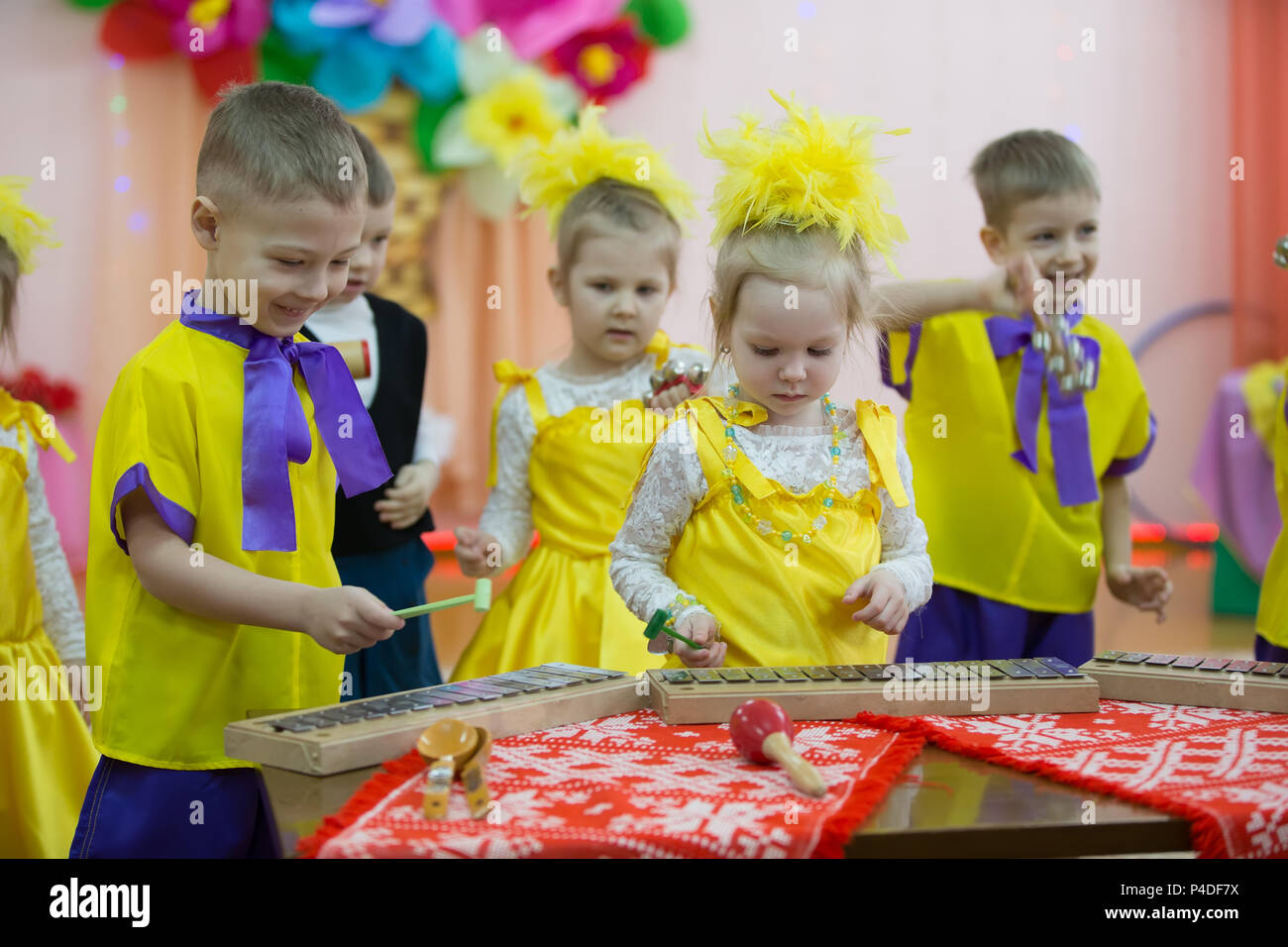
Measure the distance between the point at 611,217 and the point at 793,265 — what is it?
737 millimetres

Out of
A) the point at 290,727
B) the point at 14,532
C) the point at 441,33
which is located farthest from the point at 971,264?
the point at 290,727

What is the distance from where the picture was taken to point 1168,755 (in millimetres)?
1144

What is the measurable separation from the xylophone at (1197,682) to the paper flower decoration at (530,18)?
4.01 m

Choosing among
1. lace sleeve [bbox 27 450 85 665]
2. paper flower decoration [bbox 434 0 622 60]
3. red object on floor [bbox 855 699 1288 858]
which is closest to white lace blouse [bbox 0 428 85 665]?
lace sleeve [bbox 27 450 85 665]

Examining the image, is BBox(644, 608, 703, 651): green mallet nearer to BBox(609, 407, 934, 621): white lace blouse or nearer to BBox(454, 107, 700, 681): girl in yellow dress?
BBox(609, 407, 934, 621): white lace blouse

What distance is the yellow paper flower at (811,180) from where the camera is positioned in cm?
159

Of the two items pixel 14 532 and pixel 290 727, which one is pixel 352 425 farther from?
pixel 14 532

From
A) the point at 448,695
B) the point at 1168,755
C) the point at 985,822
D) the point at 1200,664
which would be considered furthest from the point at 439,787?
the point at 1200,664

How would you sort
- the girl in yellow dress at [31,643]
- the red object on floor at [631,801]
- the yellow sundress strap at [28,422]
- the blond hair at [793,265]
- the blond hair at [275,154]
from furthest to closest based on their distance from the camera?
the yellow sundress strap at [28,422]
the girl in yellow dress at [31,643]
the blond hair at [793,265]
the blond hair at [275,154]
the red object on floor at [631,801]

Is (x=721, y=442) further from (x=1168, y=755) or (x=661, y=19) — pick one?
(x=661, y=19)

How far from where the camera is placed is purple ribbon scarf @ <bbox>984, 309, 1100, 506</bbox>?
7.16 ft

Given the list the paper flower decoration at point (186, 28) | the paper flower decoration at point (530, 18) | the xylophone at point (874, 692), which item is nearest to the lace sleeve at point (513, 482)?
the xylophone at point (874, 692)

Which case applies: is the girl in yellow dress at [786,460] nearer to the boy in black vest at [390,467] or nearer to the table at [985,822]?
the table at [985,822]

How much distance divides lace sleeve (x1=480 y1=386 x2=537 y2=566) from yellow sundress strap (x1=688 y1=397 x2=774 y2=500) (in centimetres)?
69
